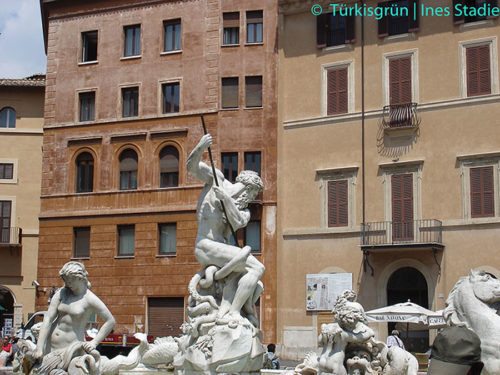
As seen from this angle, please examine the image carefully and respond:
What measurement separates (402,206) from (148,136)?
11.8m

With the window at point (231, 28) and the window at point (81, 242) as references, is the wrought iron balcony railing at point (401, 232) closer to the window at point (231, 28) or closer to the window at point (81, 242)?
the window at point (231, 28)

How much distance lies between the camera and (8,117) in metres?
42.2

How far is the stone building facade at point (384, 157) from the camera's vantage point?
2919 cm

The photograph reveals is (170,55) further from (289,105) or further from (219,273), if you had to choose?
(219,273)

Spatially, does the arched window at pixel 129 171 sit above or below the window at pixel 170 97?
below

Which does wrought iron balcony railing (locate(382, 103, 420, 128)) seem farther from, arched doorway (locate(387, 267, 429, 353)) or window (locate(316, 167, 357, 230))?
arched doorway (locate(387, 267, 429, 353))

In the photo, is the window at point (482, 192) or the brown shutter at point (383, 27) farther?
the brown shutter at point (383, 27)

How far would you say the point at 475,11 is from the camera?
98.9ft

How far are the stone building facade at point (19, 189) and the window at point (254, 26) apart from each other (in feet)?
41.8

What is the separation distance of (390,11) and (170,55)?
987 cm

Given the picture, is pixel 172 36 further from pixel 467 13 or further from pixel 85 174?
pixel 467 13

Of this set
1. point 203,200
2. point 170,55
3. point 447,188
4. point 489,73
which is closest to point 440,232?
point 447,188

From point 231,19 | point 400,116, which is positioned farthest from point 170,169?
point 400,116

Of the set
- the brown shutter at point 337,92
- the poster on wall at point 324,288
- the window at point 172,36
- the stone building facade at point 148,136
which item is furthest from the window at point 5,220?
the brown shutter at point 337,92
